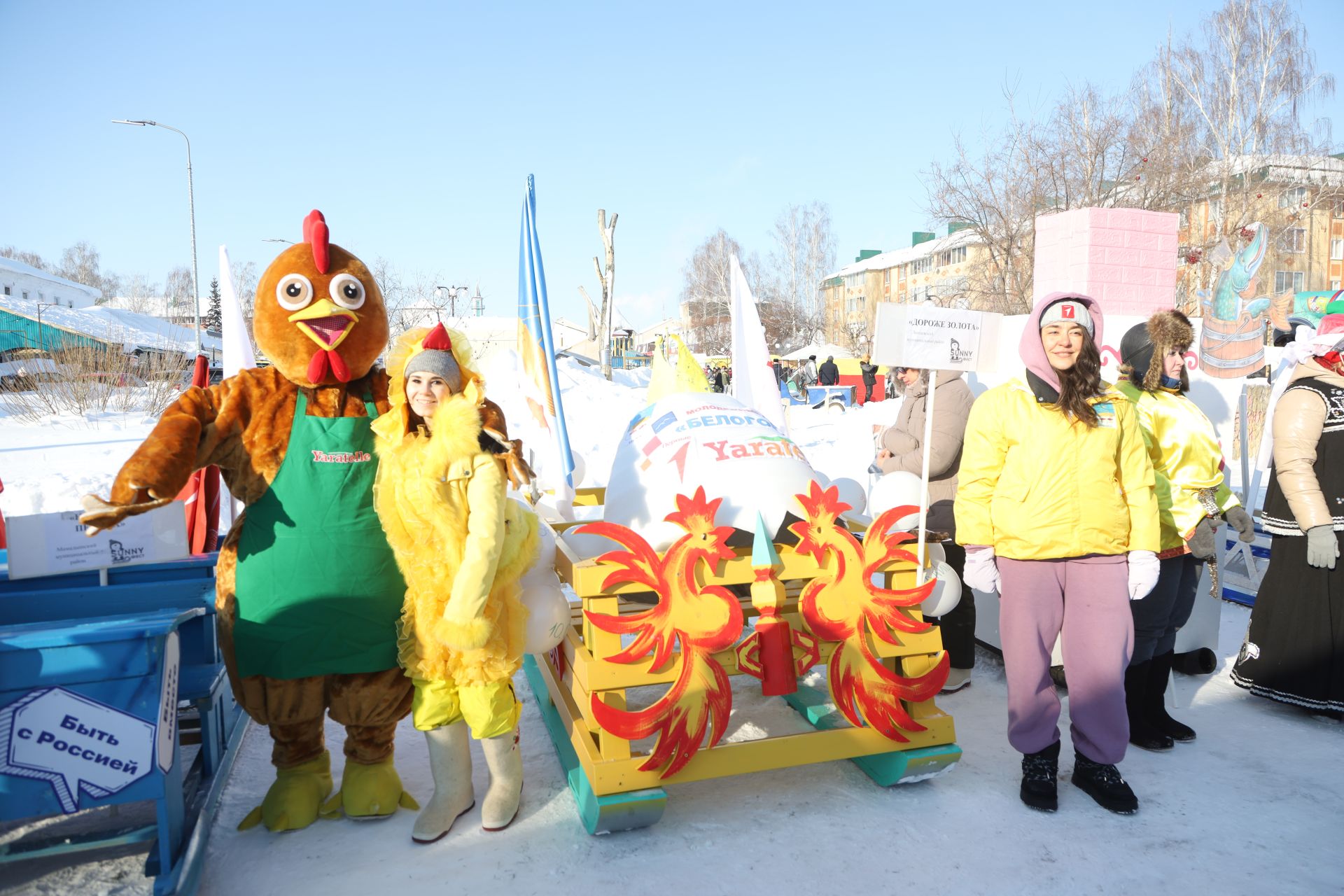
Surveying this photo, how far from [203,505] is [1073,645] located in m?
3.69

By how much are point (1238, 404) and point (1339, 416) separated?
9.44 ft

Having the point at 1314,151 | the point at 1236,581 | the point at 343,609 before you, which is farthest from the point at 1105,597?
the point at 1314,151

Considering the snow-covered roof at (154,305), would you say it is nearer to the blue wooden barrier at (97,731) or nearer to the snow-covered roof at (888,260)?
the snow-covered roof at (888,260)

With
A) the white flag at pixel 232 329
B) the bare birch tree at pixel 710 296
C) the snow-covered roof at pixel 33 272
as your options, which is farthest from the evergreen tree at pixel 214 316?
the white flag at pixel 232 329

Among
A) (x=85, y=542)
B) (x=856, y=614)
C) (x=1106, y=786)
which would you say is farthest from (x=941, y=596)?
(x=85, y=542)

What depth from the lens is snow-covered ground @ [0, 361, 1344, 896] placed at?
2506 millimetres

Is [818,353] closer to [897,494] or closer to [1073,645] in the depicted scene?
[897,494]

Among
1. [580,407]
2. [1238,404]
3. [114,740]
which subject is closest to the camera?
[114,740]

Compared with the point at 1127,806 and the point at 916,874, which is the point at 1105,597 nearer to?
the point at 1127,806

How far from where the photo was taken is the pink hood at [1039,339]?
9.56ft

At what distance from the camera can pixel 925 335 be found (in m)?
3.13

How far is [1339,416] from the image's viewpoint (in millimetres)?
3561

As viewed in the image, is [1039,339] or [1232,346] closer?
[1039,339]

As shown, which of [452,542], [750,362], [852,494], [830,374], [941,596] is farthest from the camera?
[830,374]
